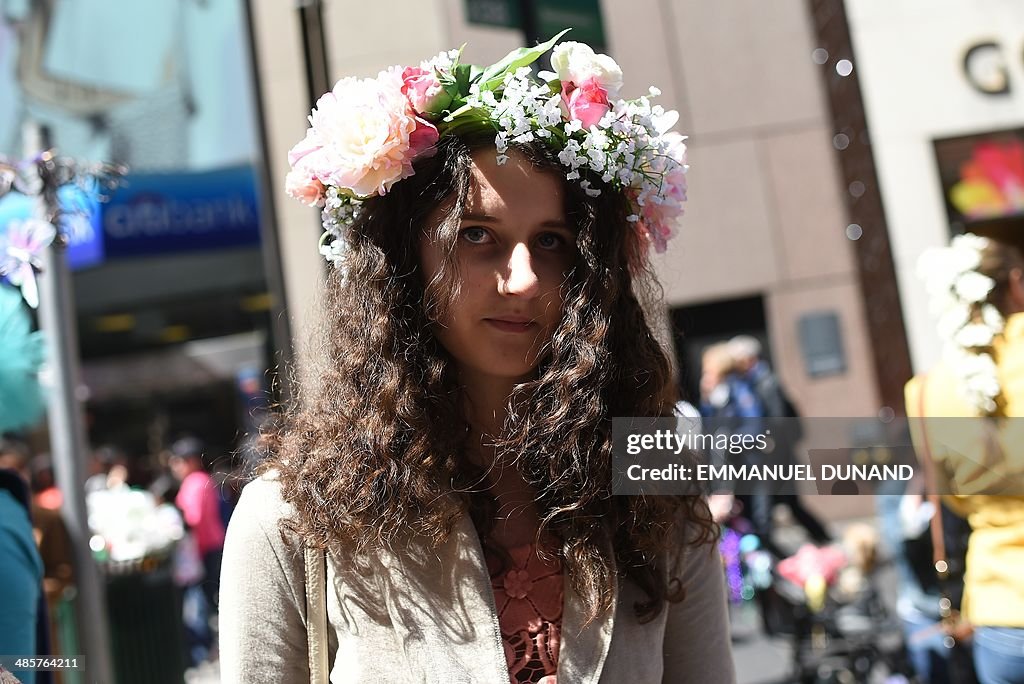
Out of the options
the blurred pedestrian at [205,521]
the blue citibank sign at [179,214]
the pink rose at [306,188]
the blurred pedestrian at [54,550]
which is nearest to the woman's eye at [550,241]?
the pink rose at [306,188]

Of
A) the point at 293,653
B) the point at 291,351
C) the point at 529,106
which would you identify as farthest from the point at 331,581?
the point at 291,351

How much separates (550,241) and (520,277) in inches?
4.9

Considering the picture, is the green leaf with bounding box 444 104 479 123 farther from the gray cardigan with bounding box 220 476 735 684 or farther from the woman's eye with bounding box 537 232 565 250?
the gray cardigan with bounding box 220 476 735 684

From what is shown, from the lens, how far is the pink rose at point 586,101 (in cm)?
170

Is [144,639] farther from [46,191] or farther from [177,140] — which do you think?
[177,140]

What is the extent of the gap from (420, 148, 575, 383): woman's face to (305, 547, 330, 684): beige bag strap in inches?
15.6

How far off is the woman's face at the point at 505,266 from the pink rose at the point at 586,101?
118mm

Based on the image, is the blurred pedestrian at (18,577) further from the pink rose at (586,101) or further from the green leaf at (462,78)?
the pink rose at (586,101)

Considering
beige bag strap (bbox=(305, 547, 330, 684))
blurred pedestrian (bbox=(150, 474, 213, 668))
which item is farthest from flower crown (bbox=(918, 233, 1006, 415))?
blurred pedestrian (bbox=(150, 474, 213, 668))

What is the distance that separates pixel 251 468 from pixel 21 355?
2.73ft

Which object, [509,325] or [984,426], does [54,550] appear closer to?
[509,325]

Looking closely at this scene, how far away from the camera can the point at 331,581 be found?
1.58 metres

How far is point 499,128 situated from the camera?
5.45 ft

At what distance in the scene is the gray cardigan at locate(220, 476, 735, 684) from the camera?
5.02ft
